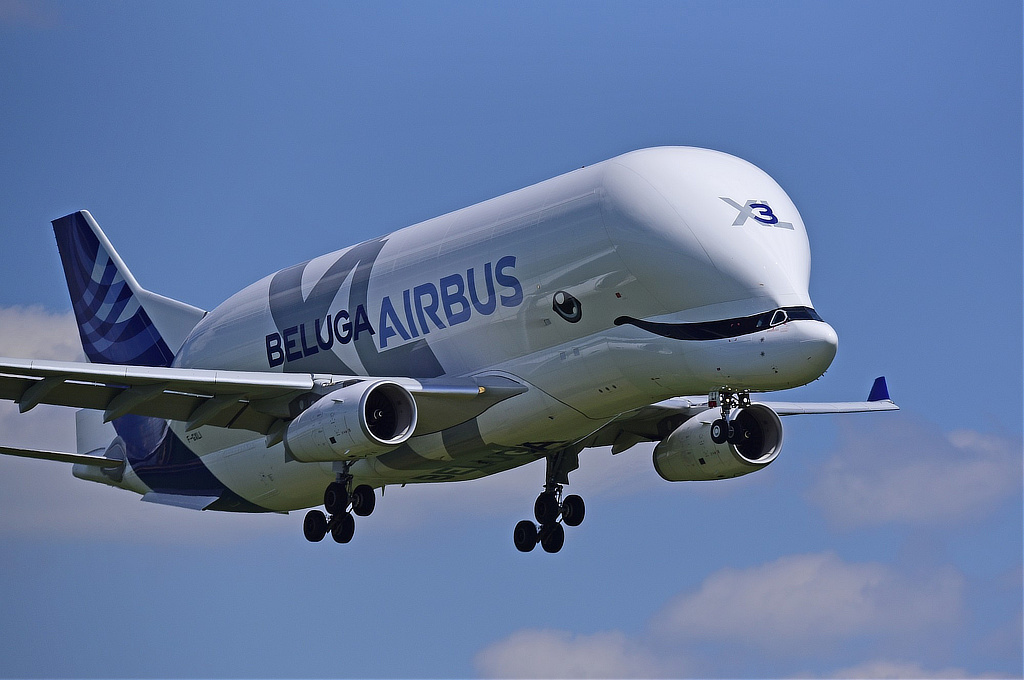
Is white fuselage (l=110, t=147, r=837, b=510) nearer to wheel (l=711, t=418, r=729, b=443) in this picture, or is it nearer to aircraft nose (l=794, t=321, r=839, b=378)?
aircraft nose (l=794, t=321, r=839, b=378)

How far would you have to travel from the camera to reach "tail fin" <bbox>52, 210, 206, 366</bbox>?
42656 millimetres

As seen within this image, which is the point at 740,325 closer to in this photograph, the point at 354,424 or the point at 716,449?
the point at 716,449

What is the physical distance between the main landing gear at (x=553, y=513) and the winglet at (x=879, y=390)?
8.83 m

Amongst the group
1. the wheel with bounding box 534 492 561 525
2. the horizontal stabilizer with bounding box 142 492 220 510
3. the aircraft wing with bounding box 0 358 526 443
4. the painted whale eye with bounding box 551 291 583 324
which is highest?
the painted whale eye with bounding box 551 291 583 324

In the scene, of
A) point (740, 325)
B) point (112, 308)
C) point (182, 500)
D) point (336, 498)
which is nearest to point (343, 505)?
point (336, 498)

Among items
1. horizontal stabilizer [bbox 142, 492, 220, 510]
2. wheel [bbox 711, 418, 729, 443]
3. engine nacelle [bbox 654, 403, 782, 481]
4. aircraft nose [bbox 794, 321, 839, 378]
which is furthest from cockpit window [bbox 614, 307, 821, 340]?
horizontal stabilizer [bbox 142, 492, 220, 510]

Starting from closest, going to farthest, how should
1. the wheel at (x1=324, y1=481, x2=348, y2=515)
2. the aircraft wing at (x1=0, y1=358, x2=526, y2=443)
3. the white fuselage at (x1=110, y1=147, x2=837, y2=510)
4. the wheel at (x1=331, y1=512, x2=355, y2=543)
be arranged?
the white fuselage at (x1=110, y1=147, x2=837, y2=510)
the aircraft wing at (x1=0, y1=358, x2=526, y2=443)
the wheel at (x1=324, y1=481, x2=348, y2=515)
the wheel at (x1=331, y1=512, x2=355, y2=543)

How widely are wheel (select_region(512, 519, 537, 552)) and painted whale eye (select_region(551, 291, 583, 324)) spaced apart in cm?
810

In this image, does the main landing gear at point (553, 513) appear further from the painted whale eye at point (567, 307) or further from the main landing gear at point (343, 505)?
the painted whale eye at point (567, 307)

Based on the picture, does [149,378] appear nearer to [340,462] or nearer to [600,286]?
[340,462]

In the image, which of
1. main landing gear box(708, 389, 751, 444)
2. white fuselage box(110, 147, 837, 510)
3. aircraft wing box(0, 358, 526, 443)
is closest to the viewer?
white fuselage box(110, 147, 837, 510)

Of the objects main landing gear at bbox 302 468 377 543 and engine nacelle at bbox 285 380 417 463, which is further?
main landing gear at bbox 302 468 377 543

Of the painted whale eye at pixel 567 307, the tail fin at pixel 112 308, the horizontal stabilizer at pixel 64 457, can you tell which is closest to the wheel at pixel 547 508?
the painted whale eye at pixel 567 307

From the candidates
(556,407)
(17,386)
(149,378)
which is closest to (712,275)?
(556,407)
